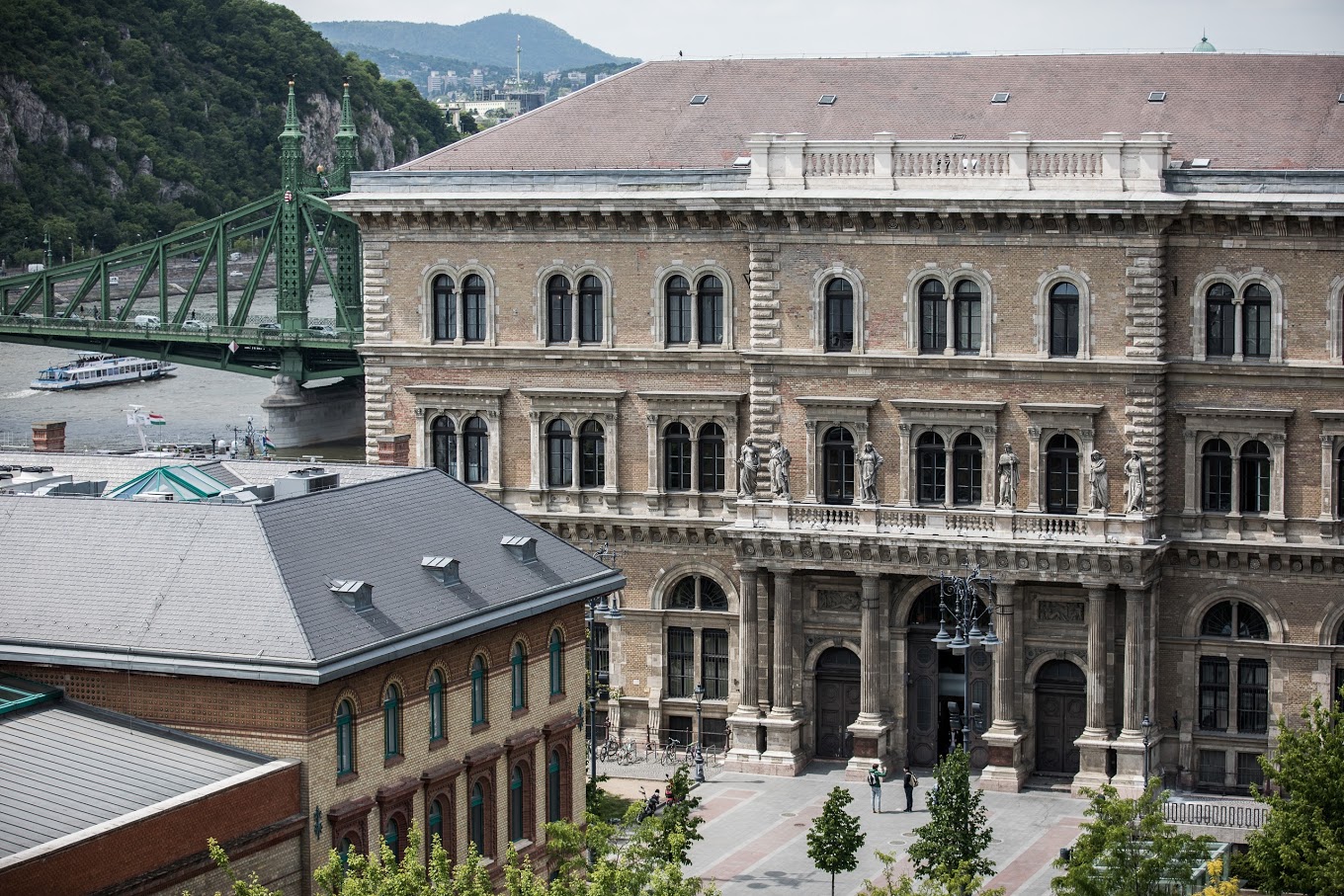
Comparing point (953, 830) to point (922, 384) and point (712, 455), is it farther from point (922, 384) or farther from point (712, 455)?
point (712, 455)

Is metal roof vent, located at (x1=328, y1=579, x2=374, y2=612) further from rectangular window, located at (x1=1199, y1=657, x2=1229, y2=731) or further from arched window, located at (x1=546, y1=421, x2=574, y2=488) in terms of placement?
rectangular window, located at (x1=1199, y1=657, x2=1229, y2=731)

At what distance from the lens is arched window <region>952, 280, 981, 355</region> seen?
80375 mm

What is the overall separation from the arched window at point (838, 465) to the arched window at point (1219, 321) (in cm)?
1001

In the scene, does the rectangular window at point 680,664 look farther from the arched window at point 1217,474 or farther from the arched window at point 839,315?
the arched window at point 1217,474

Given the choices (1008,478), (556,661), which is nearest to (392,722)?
(556,661)

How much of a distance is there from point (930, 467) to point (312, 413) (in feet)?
297

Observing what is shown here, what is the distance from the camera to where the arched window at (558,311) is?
280 feet

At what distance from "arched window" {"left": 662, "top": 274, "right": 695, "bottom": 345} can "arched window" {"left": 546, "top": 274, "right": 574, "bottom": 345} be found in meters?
2.87

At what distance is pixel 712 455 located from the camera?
3327 inches

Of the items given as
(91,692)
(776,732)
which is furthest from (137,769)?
(776,732)

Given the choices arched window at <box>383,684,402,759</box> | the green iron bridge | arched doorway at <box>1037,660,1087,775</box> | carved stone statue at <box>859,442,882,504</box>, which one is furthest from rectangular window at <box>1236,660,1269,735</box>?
the green iron bridge

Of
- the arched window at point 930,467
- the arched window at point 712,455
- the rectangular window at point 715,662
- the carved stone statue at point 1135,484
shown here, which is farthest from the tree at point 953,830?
the arched window at point 712,455

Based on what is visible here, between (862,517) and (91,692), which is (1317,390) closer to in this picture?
(862,517)

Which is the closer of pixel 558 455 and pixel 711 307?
pixel 711 307
